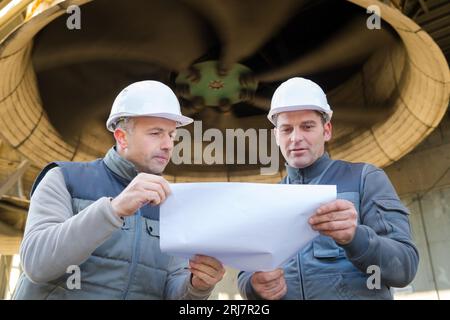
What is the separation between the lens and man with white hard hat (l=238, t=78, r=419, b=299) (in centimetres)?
120

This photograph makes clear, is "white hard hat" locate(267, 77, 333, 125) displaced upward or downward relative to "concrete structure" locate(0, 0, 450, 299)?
downward

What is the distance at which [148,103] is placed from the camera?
142 centimetres

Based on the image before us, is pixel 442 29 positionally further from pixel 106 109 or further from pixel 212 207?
pixel 212 207

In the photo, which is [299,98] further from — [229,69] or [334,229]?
[229,69]

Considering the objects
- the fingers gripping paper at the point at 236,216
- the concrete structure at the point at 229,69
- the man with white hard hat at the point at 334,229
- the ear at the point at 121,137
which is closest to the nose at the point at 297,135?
the man with white hard hat at the point at 334,229

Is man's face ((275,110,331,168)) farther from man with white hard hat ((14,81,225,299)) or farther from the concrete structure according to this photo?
the concrete structure

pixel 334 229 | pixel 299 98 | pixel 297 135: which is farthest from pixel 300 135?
pixel 334 229

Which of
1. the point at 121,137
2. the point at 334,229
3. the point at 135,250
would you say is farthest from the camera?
the point at 121,137

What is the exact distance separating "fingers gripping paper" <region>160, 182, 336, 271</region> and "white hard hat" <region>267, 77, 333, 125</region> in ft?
1.17

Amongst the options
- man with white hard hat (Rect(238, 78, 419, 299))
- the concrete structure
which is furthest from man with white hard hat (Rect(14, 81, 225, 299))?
the concrete structure

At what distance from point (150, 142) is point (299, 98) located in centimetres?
47

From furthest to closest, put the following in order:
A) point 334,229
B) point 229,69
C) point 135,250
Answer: point 229,69 < point 135,250 < point 334,229

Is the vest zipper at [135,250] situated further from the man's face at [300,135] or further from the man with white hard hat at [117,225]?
the man's face at [300,135]

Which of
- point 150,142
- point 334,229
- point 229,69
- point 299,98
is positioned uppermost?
point 229,69
